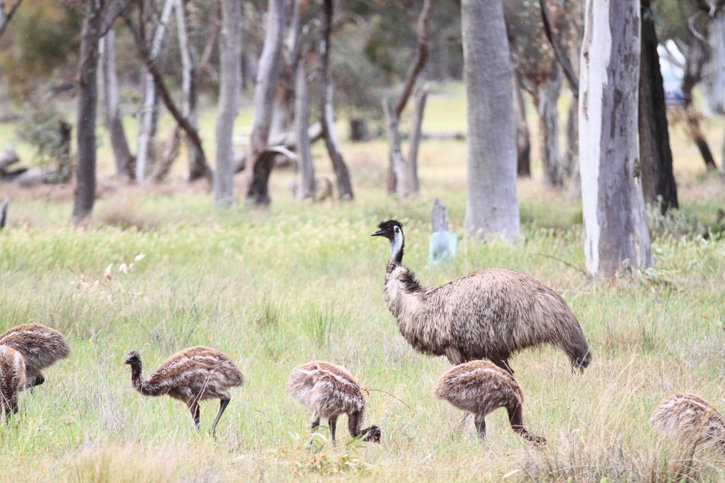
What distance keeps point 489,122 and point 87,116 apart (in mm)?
7332

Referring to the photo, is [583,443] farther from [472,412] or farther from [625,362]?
[625,362]

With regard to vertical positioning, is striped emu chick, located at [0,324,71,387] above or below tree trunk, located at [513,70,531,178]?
below

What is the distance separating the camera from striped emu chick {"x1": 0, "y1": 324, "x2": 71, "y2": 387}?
5527 mm

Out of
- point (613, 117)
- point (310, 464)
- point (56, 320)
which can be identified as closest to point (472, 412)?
point (310, 464)

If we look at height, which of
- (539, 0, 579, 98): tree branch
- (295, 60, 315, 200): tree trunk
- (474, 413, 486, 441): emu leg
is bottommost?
(474, 413, 486, 441): emu leg

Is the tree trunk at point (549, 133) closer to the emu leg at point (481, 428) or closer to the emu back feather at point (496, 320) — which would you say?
the emu back feather at point (496, 320)

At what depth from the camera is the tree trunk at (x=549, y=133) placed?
862 inches

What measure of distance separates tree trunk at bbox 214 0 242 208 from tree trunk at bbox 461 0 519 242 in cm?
709

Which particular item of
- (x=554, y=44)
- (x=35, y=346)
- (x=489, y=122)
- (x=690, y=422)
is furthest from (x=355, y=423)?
(x=489, y=122)

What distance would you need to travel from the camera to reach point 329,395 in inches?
183

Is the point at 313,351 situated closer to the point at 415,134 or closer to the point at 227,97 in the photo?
the point at 227,97

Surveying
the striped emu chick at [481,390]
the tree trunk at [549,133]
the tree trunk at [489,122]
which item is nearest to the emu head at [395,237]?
the striped emu chick at [481,390]

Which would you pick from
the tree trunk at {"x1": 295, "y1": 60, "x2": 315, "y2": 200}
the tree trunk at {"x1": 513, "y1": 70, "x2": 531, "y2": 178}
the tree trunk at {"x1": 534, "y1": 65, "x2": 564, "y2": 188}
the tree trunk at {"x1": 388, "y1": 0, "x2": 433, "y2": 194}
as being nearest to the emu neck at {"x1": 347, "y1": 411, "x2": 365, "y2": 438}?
the tree trunk at {"x1": 295, "y1": 60, "x2": 315, "y2": 200}

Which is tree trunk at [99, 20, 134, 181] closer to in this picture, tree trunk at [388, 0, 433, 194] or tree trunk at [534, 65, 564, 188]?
tree trunk at [388, 0, 433, 194]
